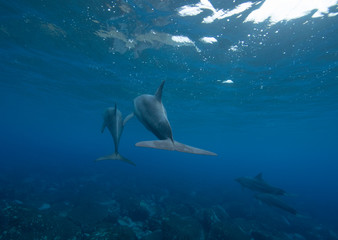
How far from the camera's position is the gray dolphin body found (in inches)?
122

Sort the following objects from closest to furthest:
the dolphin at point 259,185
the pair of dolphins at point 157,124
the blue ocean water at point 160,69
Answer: the pair of dolphins at point 157,124 < the blue ocean water at point 160,69 < the dolphin at point 259,185

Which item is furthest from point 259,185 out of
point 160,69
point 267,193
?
point 160,69

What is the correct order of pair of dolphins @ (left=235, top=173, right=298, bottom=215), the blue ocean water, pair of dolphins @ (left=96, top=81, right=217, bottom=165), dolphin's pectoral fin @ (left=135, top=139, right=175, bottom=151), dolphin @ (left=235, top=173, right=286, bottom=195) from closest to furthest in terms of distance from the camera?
dolphin's pectoral fin @ (left=135, top=139, right=175, bottom=151)
pair of dolphins @ (left=96, top=81, right=217, bottom=165)
the blue ocean water
pair of dolphins @ (left=235, top=173, right=298, bottom=215)
dolphin @ (left=235, top=173, right=286, bottom=195)

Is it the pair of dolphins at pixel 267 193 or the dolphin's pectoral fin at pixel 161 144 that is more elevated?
the dolphin's pectoral fin at pixel 161 144

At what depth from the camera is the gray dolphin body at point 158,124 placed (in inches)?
122

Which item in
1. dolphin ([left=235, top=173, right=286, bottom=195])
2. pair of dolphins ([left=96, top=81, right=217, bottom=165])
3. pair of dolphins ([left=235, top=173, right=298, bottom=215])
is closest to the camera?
pair of dolphins ([left=96, top=81, right=217, bottom=165])

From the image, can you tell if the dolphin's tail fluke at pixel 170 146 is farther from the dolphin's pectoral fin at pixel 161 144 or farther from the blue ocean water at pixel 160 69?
the blue ocean water at pixel 160 69

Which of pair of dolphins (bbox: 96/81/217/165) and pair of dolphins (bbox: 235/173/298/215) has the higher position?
pair of dolphins (bbox: 96/81/217/165)

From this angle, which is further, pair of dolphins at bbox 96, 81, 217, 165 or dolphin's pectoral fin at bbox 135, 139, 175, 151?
pair of dolphins at bbox 96, 81, 217, 165

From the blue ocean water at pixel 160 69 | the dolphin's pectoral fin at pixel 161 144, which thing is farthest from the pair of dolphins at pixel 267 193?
the dolphin's pectoral fin at pixel 161 144

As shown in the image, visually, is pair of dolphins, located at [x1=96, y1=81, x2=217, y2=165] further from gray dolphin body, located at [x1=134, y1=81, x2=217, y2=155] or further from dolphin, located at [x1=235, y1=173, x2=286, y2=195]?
dolphin, located at [x1=235, y1=173, x2=286, y2=195]

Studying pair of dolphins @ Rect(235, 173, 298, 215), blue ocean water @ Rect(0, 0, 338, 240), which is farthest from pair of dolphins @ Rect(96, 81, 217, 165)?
pair of dolphins @ Rect(235, 173, 298, 215)

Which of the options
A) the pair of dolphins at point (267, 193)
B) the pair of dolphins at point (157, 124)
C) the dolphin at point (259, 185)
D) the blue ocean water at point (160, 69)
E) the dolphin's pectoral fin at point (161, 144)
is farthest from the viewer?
the dolphin at point (259, 185)

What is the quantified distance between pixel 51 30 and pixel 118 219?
1239 centimetres
